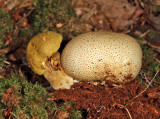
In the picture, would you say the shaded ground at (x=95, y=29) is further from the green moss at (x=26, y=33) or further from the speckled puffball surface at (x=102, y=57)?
the speckled puffball surface at (x=102, y=57)

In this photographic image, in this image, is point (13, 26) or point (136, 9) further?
point (136, 9)

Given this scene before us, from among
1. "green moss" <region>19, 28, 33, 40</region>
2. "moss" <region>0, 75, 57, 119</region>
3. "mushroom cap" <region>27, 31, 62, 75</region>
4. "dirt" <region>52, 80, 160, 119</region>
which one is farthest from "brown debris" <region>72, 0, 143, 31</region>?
"moss" <region>0, 75, 57, 119</region>

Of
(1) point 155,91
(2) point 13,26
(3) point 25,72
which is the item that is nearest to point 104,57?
(1) point 155,91

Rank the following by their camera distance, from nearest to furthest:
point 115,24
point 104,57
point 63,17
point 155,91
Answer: point 104,57
point 155,91
point 63,17
point 115,24

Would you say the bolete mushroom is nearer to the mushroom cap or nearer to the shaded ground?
the mushroom cap

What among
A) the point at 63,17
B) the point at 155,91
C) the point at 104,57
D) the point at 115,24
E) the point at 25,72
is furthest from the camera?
the point at 115,24

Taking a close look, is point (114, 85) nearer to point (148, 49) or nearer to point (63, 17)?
point (148, 49)

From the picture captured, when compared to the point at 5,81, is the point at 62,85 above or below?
below
